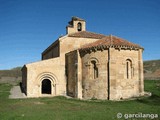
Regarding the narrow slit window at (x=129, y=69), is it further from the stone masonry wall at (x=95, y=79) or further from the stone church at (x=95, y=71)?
the stone masonry wall at (x=95, y=79)

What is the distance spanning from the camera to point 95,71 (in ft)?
65.3

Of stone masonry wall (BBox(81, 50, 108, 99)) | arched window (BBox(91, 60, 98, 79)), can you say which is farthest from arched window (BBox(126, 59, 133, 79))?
arched window (BBox(91, 60, 98, 79))

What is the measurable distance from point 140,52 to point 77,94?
7.52m

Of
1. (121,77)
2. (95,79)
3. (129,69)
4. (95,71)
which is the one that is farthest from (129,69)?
(95,79)

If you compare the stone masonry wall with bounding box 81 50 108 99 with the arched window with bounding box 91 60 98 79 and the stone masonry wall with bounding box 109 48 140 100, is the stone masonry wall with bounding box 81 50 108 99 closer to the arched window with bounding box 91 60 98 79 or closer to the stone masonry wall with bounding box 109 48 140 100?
the arched window with bounding box 91 60 98 79

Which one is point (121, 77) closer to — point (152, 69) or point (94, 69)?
point (94, 69)

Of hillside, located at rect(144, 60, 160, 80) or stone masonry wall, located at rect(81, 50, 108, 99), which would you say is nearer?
stone masonry wall, located at rect(81, 50, 108, 99)

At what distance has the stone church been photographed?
18.9 meters

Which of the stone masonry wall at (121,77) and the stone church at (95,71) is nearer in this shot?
the stone masonry wall at (121,77)

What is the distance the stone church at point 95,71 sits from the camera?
62.1ft

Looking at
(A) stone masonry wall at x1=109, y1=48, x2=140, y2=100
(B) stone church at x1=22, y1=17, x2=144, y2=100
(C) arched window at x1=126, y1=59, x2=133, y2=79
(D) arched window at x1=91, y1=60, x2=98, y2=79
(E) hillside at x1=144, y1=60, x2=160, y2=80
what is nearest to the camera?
(A) stone masonry wall at x1=109, y1=48, x2=140, y2=100

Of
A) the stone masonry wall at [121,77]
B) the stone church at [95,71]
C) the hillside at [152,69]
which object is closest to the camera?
the stone masonry wall at [121,77]

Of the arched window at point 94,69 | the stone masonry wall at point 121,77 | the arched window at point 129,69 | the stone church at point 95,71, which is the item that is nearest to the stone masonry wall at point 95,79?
the stone church at point 95,71

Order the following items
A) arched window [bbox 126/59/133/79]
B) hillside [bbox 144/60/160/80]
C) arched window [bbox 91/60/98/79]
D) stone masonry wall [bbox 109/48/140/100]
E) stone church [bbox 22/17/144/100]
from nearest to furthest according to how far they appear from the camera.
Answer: stone masonry wall [bbox 109/48/140/100]
stone church [bbox 22/17/144/100]
arched window [bbox 91/60/98/79]
arched window [bbox 126/59/133/79]
hillside [bbox 144/60/160/80]
